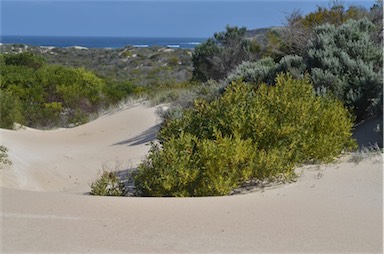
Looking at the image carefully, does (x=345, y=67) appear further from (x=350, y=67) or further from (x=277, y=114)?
(x=277, y=114)

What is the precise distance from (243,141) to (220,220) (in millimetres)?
1714

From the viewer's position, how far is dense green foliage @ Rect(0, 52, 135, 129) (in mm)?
19047

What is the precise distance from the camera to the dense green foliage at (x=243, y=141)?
5793 mm

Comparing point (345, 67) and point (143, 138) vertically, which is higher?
point (345, 67)

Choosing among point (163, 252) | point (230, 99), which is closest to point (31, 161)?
point (230, 99)

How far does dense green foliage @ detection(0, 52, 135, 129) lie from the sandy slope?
13.6 metres

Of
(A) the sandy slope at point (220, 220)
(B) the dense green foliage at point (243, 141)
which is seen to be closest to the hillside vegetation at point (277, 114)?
(B) the dense green foliage at point (243, 141)

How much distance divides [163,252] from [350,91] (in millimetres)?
6065

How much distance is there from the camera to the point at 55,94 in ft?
73.0

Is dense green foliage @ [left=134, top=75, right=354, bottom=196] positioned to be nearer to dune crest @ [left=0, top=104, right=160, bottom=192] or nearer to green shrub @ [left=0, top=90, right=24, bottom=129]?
dune crest @ [left=0, top=104, right=160, bottom=192]

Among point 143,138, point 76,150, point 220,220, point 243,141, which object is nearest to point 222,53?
point 143,138

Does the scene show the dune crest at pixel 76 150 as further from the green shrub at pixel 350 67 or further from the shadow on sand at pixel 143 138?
the green shrub at pixel 350 67

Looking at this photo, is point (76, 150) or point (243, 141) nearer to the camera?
point (243, 141)

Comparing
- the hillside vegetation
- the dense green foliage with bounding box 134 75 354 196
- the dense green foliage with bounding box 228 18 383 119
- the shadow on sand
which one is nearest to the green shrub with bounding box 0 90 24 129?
the hillside vegetation
